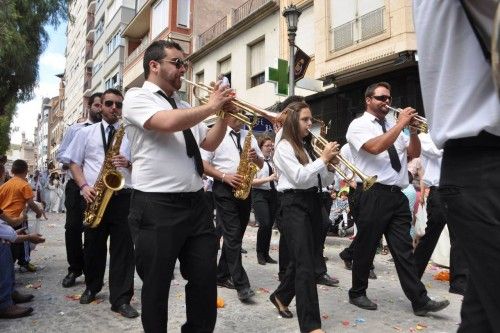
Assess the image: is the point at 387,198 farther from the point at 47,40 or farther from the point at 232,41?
the point at 232,41

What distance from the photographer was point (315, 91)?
15383 mm

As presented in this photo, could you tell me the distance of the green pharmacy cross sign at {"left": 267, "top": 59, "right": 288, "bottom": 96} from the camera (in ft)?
36.0

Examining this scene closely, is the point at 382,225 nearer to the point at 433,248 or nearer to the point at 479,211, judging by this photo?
the point at 433,248

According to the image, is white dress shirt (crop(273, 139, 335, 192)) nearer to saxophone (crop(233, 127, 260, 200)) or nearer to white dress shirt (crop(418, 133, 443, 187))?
saxophone (crop(233, 127, 260, 200))

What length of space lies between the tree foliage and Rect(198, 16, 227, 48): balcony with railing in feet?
26.4

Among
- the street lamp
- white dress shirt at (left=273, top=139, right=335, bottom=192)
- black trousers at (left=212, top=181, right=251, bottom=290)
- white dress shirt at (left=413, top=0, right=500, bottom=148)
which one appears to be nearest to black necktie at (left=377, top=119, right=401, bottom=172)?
white dress shirt at (left=273, top=139, right=335, bottom=192)

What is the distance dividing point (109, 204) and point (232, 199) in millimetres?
1396

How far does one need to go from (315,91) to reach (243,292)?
1142cm

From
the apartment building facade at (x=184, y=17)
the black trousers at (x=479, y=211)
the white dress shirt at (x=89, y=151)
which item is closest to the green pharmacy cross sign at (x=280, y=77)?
the white dress shirt at (x=89, y=151)

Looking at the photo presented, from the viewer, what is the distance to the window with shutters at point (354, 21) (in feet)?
43.2

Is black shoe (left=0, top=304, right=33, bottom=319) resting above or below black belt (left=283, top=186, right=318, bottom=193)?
below

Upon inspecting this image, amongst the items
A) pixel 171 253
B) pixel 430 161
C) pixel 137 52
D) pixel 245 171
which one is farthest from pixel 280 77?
pixel 137 52

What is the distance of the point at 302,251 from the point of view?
3836 mm

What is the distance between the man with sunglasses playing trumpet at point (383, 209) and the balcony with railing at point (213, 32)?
1733cm
